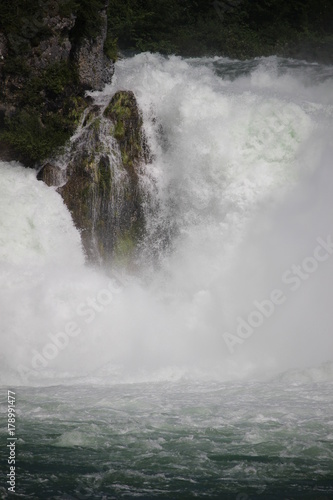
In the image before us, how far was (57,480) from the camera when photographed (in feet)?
20.2

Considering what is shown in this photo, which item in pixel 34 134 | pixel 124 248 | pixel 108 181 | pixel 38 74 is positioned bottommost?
pixel 124 248

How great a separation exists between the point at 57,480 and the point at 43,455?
75 cm

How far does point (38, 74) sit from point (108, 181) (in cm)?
374

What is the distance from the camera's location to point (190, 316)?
491 inches

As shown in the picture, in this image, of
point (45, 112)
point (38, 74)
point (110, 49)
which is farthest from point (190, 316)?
point (110, 49)

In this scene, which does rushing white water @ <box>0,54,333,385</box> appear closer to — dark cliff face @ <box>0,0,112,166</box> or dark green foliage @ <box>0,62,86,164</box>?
dark green foliage @ <box>0,62,86,164</box>

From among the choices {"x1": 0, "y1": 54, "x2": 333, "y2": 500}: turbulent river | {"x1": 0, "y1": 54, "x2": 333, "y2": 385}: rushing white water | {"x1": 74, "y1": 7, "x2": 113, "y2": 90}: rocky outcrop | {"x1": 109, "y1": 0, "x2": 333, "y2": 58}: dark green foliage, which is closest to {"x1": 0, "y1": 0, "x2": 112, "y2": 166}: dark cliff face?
{"x1": 74, "y1": 7, "x2": 113, "y2": 90}: rocky outcrop

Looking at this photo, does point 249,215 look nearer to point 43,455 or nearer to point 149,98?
point 149,98

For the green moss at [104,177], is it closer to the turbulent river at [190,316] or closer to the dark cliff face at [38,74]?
the turbulent river at [190,316]

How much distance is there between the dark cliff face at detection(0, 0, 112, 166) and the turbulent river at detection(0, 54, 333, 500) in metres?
0.81

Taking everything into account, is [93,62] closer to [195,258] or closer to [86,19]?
[86,19]

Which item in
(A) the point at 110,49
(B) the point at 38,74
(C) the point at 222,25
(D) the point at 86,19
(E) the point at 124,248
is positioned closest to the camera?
(E) the point at 124,248

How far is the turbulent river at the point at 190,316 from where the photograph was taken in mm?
6652

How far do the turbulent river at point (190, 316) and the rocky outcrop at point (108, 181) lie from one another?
0.26m
